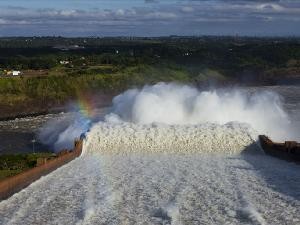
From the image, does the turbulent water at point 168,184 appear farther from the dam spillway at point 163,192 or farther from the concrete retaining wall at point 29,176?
the concrete retaining wall at point 29,176

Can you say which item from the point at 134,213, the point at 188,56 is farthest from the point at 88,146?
the point at 188,56

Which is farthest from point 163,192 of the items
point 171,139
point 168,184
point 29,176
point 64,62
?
point 64,62

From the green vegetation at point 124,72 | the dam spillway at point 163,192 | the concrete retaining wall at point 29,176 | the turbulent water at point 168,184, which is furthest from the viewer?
the green vegetation at point 124,72

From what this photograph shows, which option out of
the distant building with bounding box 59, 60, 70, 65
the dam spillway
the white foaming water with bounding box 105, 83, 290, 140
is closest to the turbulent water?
the dam spillway

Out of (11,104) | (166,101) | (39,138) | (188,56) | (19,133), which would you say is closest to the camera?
(166,101)

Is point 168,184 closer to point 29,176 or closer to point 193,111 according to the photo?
point 29,176

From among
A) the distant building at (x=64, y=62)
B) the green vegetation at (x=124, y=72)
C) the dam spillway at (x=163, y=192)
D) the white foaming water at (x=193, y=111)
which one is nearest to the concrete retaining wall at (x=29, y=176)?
the dam spillway at (x=163, y=192)

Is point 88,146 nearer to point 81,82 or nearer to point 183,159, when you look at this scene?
point 183,159
